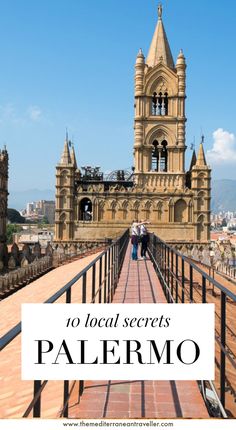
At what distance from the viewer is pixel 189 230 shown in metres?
53.9

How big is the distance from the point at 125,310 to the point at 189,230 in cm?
5076

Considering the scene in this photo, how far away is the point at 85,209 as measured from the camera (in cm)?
5859

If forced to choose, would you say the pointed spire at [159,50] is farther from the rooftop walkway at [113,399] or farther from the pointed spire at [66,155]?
the rooftop walkway at [113,399]

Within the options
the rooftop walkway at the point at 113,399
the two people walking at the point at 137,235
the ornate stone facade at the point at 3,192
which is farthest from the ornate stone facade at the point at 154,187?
the rooftop walkway at the point at 113,399

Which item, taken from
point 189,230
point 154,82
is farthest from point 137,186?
point 154,82

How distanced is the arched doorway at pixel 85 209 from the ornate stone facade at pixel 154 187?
0.25 meters

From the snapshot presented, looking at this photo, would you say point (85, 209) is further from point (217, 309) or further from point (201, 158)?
point (217, 309)

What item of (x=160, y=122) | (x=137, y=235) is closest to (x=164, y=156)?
(x=160, y=122)

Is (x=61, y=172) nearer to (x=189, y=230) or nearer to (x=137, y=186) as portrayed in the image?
(x=137, y=186)

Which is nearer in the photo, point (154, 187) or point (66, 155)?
point (154, 187)

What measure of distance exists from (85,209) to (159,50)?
21.4 m

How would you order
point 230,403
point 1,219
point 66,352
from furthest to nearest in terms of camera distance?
1. point 1,219
2. point 230,403
3. point 66,352

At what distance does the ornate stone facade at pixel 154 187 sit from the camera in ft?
177

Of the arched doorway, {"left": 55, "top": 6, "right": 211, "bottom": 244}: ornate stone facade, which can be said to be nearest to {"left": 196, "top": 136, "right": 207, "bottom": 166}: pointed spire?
{"left": 55, "top": 6, "right": 211, "bottom": 244}: ornate stone facade
